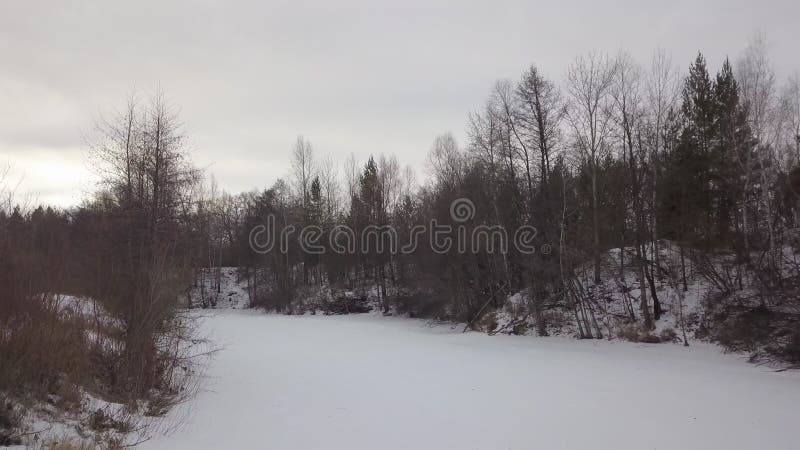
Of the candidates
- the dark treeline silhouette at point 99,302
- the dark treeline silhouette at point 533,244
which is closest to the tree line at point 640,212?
the dark treeline silhouette at point 533,244

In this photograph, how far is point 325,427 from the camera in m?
8.55

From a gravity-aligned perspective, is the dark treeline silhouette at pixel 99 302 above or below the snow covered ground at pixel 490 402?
above

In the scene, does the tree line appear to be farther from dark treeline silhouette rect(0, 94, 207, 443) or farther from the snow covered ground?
dark treeline silhouette rect(0, 94, 207, 443)

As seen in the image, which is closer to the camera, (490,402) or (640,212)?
(490,402)

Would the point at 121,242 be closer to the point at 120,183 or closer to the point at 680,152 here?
the point at 120,183

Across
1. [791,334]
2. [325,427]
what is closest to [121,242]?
[325,427]

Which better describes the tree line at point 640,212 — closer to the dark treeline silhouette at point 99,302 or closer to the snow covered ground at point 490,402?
the snow covered ground at point 490,402

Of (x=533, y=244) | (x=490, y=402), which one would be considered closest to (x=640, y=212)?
(x=533, y=244)

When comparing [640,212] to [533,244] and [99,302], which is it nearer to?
[533,244]

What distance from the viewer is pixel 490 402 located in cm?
1028

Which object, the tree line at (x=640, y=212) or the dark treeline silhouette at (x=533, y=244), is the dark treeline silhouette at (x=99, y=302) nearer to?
the dark treeline silhouette at (x=533, y=244)

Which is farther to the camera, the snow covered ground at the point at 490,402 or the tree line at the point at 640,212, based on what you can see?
the tree line at the point at 640,212

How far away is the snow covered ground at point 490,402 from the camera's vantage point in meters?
7.76

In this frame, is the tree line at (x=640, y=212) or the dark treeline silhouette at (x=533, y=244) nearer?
the dark treeline silhouette at (x=533, y=244)
